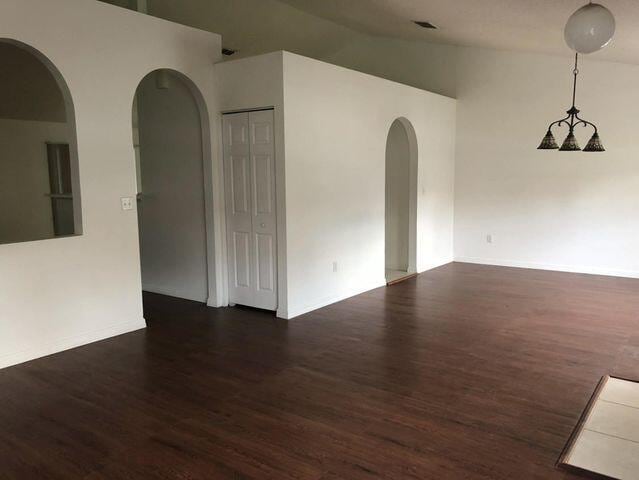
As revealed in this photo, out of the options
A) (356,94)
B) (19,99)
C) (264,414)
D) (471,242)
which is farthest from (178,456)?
(471,242)

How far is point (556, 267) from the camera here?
733cm

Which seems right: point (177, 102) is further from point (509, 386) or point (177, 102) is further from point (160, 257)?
point (509, 386)

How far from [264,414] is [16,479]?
128 cm

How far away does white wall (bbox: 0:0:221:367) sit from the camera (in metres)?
3.86

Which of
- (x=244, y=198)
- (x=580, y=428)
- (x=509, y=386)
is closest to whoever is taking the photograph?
(x=580, y=428)

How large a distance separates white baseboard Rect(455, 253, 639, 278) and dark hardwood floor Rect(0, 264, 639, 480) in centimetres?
158

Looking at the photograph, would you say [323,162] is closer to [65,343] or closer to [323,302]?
[323,302]

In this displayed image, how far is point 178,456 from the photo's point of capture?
8.64 feet

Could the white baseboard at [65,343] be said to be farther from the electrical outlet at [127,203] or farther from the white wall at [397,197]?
the white wall at [397,197]

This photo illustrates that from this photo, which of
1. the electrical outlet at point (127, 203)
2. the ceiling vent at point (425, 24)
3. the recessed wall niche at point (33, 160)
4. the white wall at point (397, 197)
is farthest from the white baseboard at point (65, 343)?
the ceiling vent at point (425, 24)

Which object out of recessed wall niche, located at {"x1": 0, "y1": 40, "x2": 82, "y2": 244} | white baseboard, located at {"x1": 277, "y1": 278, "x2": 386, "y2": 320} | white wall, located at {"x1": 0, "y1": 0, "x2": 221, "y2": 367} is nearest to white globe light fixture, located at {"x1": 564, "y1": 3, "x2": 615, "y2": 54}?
white baseboard, located at {"x1": 277, "y1": 278, "x2": 386, "y2": 320}

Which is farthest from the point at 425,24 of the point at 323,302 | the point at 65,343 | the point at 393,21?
the point at 65,343

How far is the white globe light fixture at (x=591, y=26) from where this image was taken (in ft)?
9.16

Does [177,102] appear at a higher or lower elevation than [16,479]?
higher
